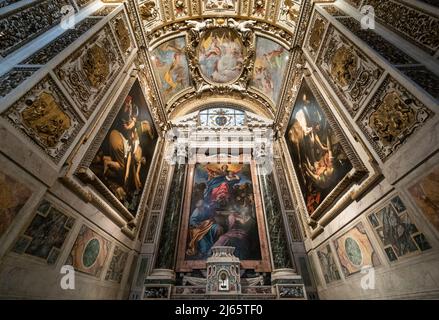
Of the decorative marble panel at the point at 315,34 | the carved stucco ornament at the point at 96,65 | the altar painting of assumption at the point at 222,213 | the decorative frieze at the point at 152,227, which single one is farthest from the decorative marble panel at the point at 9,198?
the decorative marble panel at the point at 315,34

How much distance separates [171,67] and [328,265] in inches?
394

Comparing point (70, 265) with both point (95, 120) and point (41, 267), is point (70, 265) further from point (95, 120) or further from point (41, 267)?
point (95, 120)

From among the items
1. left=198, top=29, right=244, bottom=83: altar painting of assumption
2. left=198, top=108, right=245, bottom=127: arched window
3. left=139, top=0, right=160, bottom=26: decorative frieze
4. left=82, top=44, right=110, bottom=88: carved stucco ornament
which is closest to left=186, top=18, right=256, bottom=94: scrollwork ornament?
left=198, top=29, right=244, bottom=83: altar painting of assumption

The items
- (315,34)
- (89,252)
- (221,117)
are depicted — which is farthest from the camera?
(221,117)

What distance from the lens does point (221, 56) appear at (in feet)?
32.8

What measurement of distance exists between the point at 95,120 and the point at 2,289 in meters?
3.47

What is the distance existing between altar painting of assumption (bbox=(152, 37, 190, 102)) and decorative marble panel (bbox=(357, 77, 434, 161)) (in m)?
8.02

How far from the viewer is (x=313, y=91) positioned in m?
6.16

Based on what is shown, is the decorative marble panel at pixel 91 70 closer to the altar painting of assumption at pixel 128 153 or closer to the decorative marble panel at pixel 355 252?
the altar painting of assumption at pixel 128 153

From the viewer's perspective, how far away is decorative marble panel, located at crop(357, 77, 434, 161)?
3.19 m

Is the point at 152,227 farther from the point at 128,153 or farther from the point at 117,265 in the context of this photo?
the point at 128,153

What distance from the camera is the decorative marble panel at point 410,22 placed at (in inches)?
143

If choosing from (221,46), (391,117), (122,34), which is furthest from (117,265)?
(221,46)
